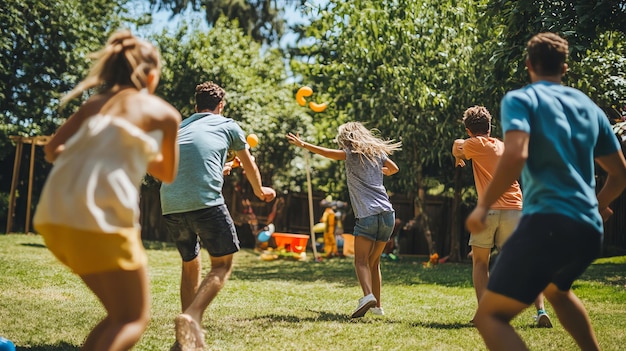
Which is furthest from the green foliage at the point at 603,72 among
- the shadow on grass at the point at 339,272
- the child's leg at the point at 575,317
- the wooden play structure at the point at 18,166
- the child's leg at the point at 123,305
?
the wooden play structure at the point at 18,166

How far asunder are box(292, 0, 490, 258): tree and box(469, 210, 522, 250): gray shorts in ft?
24.4

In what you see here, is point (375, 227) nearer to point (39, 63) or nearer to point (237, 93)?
point (237, 93)

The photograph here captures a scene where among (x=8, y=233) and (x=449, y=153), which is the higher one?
(x=449, y=153)

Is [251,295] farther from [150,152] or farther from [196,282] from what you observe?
[150,152]

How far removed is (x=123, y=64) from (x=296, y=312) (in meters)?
4.09

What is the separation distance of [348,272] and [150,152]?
31.0 feet

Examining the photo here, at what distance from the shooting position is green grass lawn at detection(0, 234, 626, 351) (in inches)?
199

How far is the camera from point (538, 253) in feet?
9.77

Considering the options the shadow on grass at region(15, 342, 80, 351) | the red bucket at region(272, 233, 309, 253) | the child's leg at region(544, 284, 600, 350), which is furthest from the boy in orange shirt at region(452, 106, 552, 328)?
the red bucket at region(272, 233, 309, 253)

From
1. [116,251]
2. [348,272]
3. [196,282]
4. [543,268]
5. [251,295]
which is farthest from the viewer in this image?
[348,272]

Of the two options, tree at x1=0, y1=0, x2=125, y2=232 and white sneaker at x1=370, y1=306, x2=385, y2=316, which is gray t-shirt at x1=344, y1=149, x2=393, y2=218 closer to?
white sneaker at x1=370, y1=306, x2=385, y2=316

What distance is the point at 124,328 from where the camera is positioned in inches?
112

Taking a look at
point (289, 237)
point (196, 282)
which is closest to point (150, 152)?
point (196, 282)

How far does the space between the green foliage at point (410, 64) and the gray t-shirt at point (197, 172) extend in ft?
28.4
